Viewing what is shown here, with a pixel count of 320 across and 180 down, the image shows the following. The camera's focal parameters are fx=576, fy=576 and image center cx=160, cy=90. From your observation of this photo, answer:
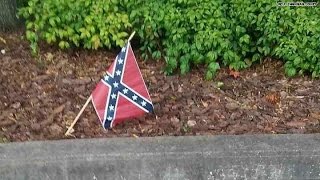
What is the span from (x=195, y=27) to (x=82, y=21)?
87cm

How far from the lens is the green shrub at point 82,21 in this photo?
4.38 meters

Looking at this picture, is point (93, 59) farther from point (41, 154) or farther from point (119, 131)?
point (41, 154)

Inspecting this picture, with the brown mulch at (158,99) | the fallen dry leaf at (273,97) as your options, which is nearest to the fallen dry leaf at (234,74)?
the brown mulch at (158,99)

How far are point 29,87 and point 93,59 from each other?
0.61 meters

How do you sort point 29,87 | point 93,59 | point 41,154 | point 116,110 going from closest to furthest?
point 41,154 < point 116,110 < point 29,87 < point 93,59

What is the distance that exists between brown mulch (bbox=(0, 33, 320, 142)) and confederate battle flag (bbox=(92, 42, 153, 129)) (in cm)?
11

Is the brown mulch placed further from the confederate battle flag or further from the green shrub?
the green shrub

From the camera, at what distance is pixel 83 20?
174 inches

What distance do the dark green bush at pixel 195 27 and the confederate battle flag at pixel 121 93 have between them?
613 millimetres

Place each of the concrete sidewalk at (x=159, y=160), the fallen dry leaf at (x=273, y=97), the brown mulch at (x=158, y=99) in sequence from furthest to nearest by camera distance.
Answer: the fallen dry leaf at (x=273, y=97) < the brown mulch at (x=158, y=99) < the concrete sidewalk at (x=159, y=160)

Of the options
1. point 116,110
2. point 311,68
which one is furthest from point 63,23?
point 311,68

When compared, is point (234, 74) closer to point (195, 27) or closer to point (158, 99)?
point (195, 27)

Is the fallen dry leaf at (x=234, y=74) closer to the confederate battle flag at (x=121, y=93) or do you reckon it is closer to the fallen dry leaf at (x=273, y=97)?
the fallen dry leaf at (x=273, y=97)

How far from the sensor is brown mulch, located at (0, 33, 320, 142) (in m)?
3.88
